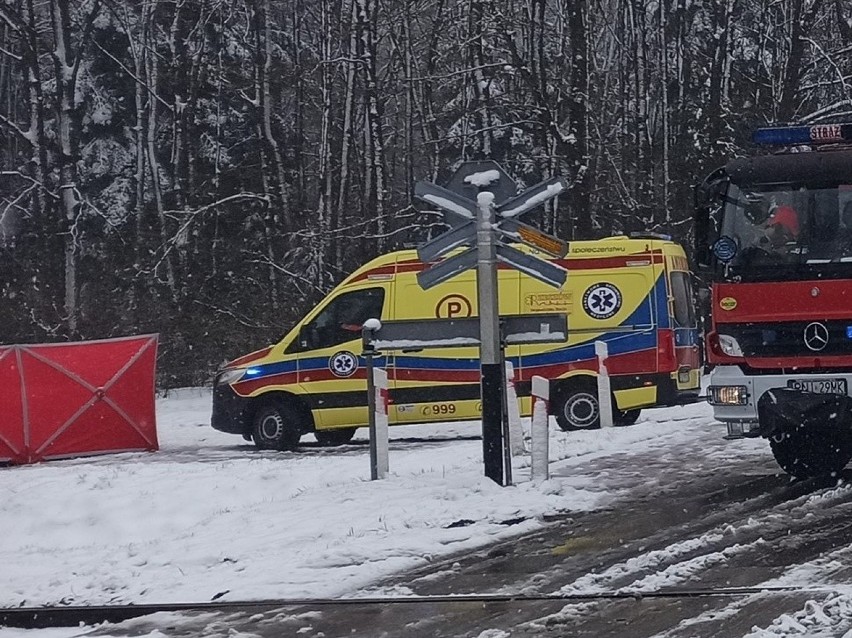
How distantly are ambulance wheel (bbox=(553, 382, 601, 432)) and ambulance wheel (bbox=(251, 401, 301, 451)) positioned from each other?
3619 millimetres

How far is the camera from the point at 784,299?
10500 mm

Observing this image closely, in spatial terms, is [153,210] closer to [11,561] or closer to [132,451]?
[132,451]

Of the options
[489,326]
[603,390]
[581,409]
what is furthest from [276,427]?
[489,326]

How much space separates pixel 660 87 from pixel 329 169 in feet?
33.3

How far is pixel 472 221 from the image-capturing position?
10.4 m

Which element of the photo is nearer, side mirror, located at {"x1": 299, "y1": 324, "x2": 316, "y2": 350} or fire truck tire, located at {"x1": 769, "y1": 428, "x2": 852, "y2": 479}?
fire truck tire, located at {"x1": 769, "y1": 428, "x2": 852, "y2": 479}

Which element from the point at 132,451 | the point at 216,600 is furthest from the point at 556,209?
the point at 216,600

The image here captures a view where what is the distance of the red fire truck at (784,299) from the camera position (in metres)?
10.2

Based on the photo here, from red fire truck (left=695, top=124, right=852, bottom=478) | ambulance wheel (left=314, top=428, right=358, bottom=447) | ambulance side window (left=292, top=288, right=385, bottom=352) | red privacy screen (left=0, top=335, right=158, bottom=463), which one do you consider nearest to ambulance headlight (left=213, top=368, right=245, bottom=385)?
ambulance side window (left=292, top=288, right=385, bottom=352)

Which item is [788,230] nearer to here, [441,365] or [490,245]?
[490,245]

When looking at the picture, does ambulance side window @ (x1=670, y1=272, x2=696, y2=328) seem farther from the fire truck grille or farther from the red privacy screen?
the red privacy screen

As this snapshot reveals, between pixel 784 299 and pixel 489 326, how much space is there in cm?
251

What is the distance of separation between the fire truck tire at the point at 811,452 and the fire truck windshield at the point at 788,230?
150cm

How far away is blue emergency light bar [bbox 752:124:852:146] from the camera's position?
11372mm
